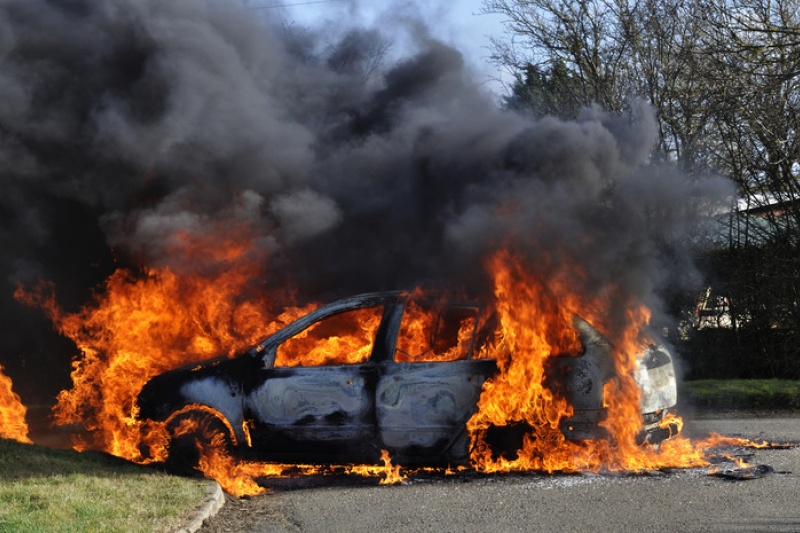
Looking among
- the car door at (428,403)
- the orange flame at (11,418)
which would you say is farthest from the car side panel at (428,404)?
the orange flame at (11,418)

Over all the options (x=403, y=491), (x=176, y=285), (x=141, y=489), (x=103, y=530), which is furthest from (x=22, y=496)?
(x=176, y=285)

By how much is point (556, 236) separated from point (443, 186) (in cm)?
202

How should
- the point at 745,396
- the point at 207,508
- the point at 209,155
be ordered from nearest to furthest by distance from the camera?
the point at 207,508 < the point at 209,155 < the point at 745,396

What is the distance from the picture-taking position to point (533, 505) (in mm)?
Answer: 6230

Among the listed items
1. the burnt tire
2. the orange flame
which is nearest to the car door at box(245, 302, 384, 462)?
the burnt tire

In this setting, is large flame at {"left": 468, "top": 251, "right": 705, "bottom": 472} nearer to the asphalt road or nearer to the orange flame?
the asphalt road

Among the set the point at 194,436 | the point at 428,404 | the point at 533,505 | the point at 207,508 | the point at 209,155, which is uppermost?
the point at 209,155

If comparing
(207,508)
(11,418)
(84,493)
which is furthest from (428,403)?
(11,418)

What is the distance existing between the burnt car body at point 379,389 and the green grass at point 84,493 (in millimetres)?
732

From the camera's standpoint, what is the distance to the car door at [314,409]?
732cm

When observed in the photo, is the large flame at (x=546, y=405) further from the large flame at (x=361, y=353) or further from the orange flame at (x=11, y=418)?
the orange flame at (x=11, y=418)

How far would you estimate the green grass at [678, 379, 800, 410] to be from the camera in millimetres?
11969

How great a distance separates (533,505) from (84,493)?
339 cm

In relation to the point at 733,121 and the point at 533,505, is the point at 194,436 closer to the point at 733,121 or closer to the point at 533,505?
the point at 533,505
